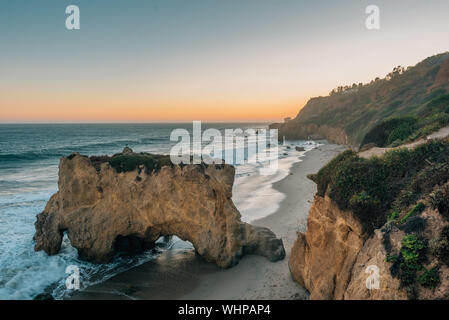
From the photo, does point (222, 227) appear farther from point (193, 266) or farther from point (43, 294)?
point (43, 294)

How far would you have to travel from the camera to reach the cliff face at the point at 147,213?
1308 cm

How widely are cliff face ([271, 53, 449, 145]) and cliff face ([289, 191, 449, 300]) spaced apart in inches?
1150

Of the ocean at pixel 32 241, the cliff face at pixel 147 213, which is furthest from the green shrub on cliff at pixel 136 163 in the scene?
the ocean at pixel 32 241

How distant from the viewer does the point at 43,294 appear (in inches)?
456

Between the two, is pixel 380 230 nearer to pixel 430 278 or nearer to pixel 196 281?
pixel 430 278

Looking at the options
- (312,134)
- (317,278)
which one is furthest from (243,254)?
(312,134)

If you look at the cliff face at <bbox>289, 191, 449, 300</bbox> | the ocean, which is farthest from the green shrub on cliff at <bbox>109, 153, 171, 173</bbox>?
the cliff face at <bbox>289, 191, 449, 300</bbox>

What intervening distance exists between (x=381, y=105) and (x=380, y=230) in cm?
6129

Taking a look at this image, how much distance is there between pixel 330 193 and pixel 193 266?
7.78 meters

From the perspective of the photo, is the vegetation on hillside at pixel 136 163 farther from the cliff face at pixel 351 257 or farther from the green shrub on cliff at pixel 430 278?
the green shrub on cliff at pixel 430 278

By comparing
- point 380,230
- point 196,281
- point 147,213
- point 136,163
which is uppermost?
point 136,163

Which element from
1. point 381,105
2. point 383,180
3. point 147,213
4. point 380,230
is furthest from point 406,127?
point 381,105

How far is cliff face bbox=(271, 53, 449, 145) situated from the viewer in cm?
4572

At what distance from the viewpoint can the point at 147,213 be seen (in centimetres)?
A: 1367
